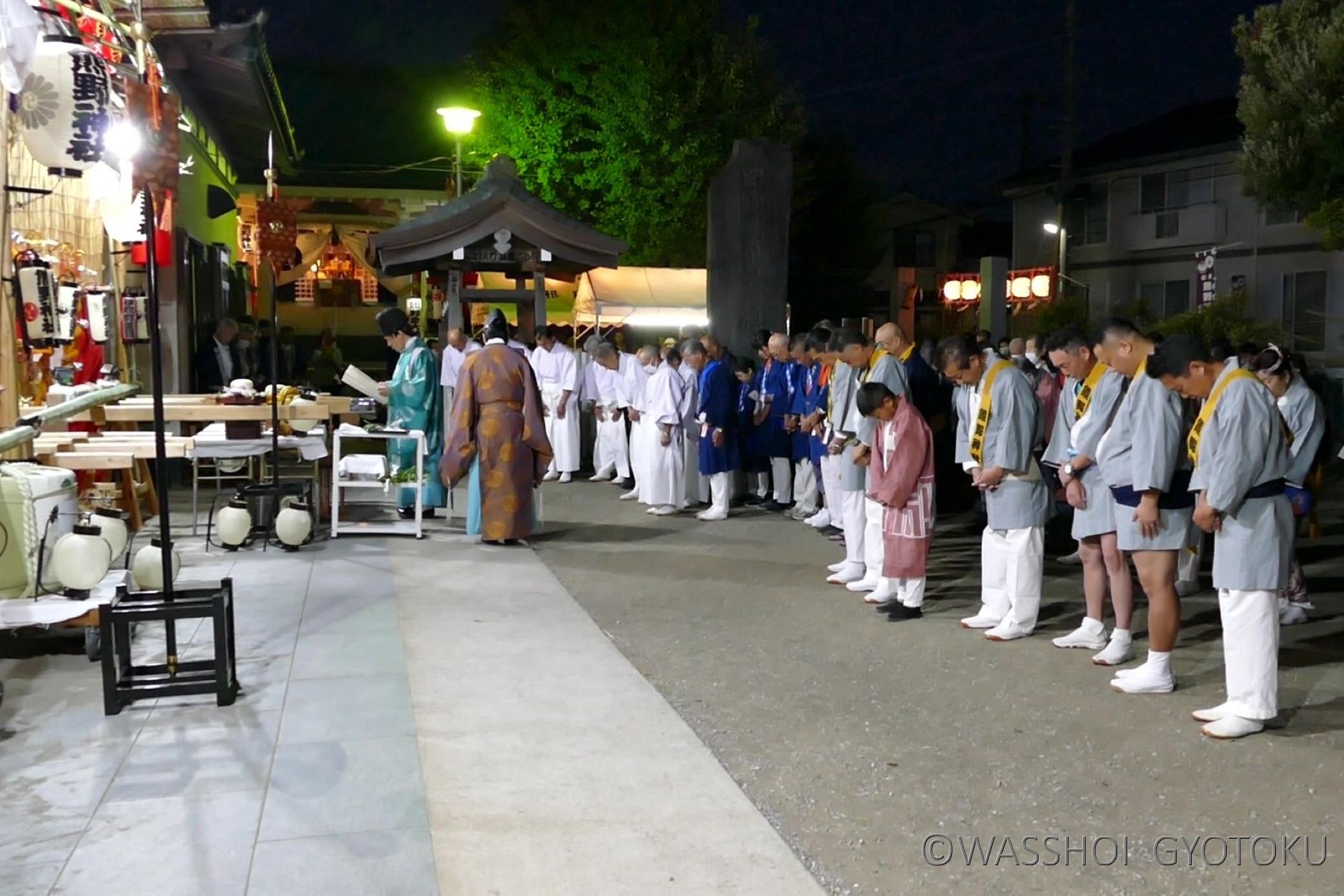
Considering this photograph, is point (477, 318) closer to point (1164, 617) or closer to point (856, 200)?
point (856, 200)

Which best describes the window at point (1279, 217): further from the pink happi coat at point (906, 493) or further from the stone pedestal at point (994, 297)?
the pink happi coat at point (906, 493)

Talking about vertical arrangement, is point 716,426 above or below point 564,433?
above

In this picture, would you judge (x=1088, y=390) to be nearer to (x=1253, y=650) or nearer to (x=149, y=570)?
(x=1253, y=650)

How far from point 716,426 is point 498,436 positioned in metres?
2.82

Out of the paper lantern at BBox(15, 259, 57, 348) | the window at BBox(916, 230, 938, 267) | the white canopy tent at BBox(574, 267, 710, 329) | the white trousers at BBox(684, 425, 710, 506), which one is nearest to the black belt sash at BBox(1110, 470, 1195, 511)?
the white trousers at BBox(684, 425, 710, 506)

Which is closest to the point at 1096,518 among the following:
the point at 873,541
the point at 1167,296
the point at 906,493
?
the point at 906,493

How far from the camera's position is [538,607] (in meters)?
7.69

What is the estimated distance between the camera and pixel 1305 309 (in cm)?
2644

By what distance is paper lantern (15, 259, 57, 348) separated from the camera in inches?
334

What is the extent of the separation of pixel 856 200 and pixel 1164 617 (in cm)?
2785

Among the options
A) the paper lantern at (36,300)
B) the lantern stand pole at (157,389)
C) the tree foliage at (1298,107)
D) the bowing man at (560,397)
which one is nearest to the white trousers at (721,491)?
the bowing man at (560,397)

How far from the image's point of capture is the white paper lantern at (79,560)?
5.98 meters

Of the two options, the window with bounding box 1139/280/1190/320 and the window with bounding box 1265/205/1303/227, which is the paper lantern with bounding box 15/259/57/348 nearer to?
the window with bounding box 1265/205/1303/227

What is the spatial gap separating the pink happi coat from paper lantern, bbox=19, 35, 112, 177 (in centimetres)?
563
